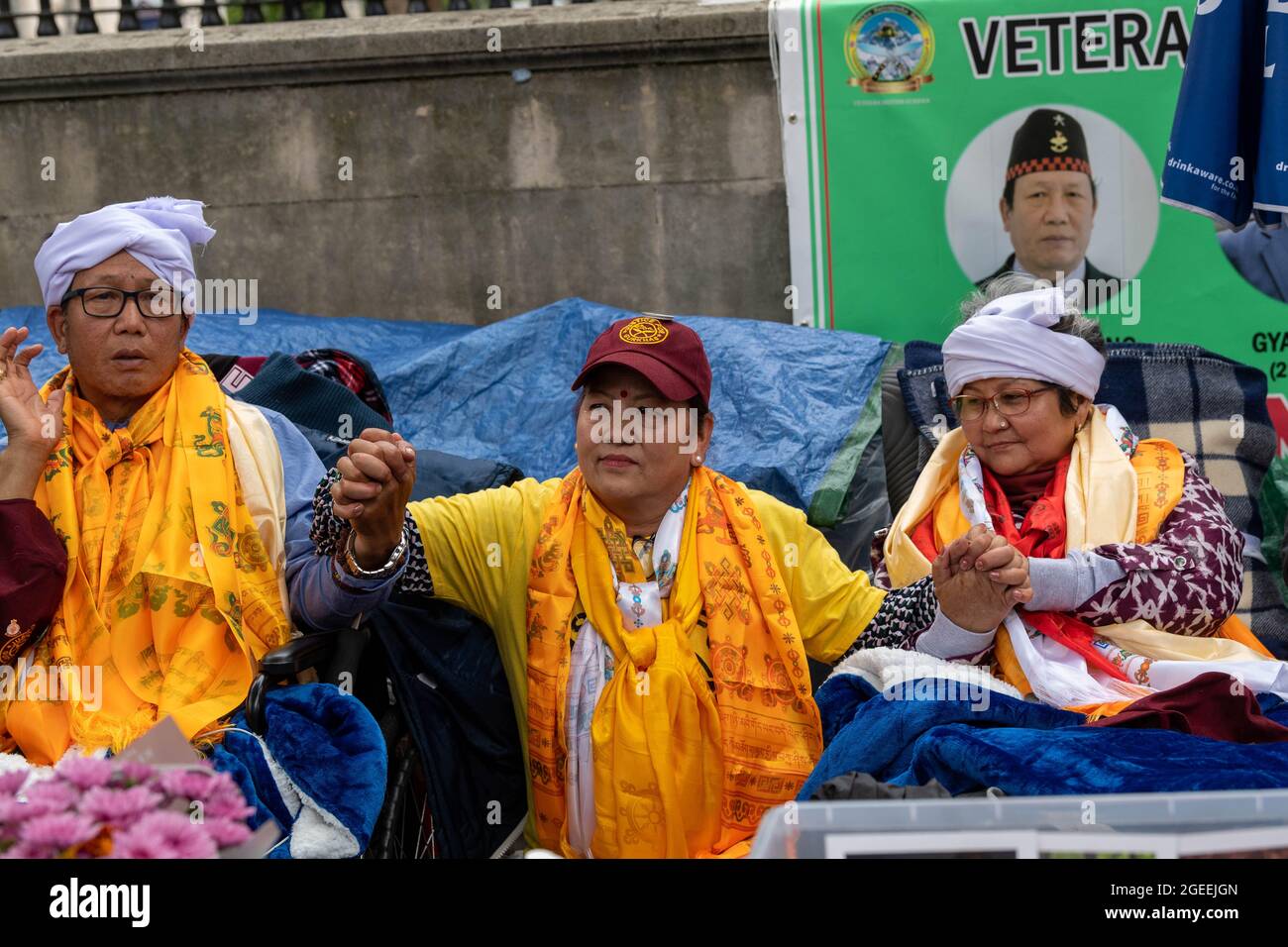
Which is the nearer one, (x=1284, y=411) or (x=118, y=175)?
(x=1284, y=411)

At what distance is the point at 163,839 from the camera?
2070 millimetres

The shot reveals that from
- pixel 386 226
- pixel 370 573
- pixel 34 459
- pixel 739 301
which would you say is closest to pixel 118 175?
pixel 386 226

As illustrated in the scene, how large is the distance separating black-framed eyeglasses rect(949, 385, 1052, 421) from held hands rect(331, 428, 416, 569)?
1459mm

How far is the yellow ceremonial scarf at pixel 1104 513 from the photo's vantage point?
11.7 feet

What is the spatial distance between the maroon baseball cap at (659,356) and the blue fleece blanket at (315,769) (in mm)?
870

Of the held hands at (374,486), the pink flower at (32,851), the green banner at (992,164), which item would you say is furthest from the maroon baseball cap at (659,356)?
the green banner at (992,164)

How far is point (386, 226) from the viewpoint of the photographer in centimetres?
640

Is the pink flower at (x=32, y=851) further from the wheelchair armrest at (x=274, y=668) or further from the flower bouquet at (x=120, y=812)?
the wheelchair armrest at (x=274, y=668)

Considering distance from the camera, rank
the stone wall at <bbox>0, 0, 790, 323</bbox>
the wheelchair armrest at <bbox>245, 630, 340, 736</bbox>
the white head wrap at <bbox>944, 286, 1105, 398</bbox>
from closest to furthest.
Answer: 1. the wheelchair armrest at <bbox>245, 630, 340, 736</bbox>
2. the white head wrap at <bbox>944, 286, 1105, 398</bbox>
3. the stone wall at <bbox>0, 0, 790, 323</bbox>

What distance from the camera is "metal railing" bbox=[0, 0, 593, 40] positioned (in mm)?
6945

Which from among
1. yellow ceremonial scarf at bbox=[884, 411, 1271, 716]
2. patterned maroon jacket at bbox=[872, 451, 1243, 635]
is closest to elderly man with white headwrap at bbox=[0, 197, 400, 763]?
yellow ceremonial scarf at bbox=[884, 411, 1271, 716]

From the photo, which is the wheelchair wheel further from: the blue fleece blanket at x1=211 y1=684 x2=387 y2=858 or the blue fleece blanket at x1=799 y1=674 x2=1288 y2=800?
the blue fleece blanket at x1=799 y1=674 x2=1288 y2=800

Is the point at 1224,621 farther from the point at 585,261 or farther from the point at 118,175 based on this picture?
the point at 118,175

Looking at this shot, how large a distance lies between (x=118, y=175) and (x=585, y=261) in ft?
6.49
